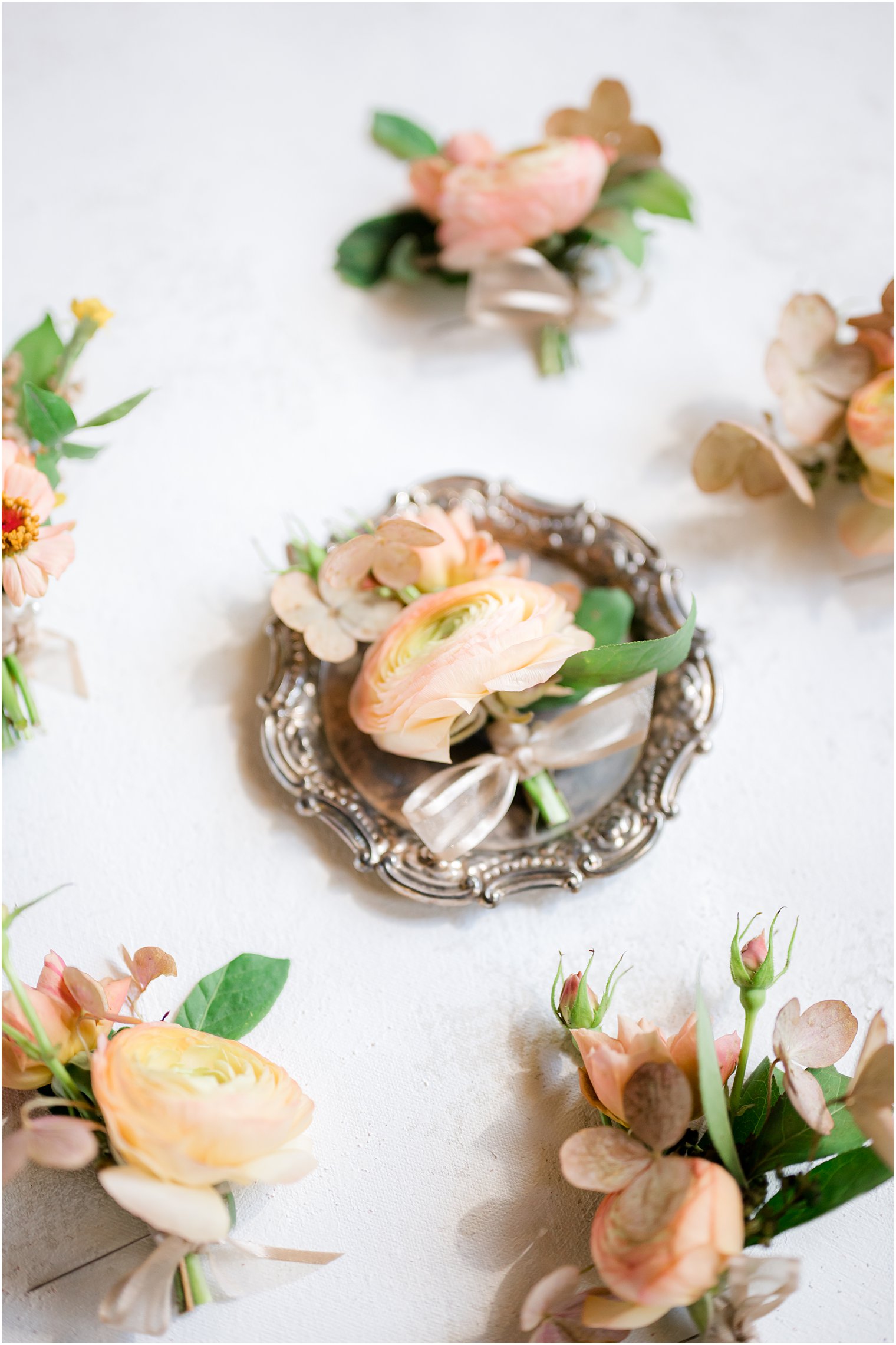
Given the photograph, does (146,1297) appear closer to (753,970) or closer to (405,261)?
(753,970)

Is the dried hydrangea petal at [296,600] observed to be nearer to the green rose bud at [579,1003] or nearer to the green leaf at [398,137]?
the green rose bud at [579,1003]

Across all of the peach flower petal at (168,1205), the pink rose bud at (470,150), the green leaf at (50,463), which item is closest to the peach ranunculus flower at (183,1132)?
the peach flower petal at (168,1205)

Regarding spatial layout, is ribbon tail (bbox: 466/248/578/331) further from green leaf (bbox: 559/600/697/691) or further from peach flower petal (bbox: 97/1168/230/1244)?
peach flower petal (bbox: 97/1168/230/1244)

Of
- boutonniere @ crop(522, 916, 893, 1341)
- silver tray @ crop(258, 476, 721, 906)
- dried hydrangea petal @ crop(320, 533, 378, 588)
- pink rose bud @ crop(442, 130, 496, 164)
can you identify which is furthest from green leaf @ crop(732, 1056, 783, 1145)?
pink rose bud @ crop(442, 130, 496, 164)

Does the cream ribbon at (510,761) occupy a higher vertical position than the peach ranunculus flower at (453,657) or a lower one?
lower

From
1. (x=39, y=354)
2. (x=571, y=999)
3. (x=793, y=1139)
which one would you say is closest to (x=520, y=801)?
(x=571, y=999)

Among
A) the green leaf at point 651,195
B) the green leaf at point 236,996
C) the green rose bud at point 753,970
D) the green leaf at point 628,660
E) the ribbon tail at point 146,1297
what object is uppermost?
the green leaf at point 651,195
